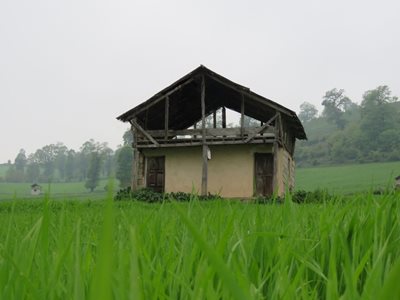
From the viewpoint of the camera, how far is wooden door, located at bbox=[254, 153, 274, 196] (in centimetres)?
2011

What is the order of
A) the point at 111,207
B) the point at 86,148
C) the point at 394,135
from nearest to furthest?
the point at 111,207 → the point at 394,135 → the point at 86,148

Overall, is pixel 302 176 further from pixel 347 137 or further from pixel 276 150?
pixel 276 150

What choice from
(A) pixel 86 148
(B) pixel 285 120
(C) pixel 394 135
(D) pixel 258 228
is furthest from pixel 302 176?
(A) pixel 86 148

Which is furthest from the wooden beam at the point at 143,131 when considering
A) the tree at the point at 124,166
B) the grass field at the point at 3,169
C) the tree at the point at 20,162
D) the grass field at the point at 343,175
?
Result: the tree at the point at 20,162

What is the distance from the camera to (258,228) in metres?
1.11

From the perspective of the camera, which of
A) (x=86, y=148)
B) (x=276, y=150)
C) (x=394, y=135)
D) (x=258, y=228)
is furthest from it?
(x=86, y=148)

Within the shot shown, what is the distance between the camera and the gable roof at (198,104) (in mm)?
19156

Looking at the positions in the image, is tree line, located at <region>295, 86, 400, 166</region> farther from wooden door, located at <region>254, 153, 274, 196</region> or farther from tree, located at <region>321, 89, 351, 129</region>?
wooden door, located at <region>254, 153, 274, 196</region>

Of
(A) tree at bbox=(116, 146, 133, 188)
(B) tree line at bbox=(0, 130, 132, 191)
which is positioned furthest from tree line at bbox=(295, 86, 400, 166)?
(B) tree line at bbox=(0, 130, 132, 191)

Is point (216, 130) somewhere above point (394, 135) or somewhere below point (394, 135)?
below

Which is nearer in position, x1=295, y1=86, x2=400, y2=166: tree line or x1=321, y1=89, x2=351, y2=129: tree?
x1=295, y1=86, x2=400, y2=166: tree line

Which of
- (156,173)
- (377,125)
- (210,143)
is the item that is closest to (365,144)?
(377,125)

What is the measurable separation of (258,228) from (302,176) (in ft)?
253

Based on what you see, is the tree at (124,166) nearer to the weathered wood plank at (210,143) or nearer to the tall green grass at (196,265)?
the weathered wood plank at (210,143)
